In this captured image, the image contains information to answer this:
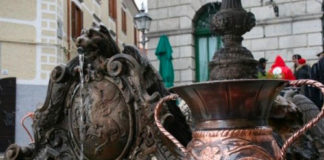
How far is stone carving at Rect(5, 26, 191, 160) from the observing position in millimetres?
2539

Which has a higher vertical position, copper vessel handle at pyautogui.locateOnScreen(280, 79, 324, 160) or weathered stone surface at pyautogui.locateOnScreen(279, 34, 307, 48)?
weathered stone surface at pyautogui.locateOnScreen(279, 34, 307, 48)

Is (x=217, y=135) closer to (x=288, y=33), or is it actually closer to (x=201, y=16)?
(x=288, y=33)

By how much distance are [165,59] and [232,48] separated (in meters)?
5.75

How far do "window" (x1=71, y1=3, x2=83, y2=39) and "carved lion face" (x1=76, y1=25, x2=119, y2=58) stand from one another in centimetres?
1381

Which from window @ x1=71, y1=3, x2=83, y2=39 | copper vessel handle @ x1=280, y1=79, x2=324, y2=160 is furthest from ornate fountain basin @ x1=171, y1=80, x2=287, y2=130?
window @ x1=71, y1=3, x2=83, y2=39

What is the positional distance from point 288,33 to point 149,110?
6570mm

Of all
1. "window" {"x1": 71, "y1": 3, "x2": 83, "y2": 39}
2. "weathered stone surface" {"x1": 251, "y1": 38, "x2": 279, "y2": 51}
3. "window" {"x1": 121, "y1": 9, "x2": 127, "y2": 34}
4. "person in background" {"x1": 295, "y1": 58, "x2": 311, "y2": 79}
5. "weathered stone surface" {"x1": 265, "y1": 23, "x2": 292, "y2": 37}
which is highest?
"window" {"x1": 121, "y1": 9, "x2": 127, "y2": 34}

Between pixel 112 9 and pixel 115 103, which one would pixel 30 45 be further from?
pixel 115 103

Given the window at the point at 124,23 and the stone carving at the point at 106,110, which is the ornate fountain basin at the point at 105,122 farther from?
the window at the point at 124,23

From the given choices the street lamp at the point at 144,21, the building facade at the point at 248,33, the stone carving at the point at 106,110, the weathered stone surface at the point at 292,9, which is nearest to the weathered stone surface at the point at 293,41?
the building facade at the point at 248,33

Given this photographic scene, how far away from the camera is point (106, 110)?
2.64m

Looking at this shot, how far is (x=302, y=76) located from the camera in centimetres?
658

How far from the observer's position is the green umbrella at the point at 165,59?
843cm

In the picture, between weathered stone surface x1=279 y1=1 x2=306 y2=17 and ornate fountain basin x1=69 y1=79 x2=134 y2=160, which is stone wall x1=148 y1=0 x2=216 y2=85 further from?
ornate fountain basin x1=69 y1=79 x2=134 y2=160
